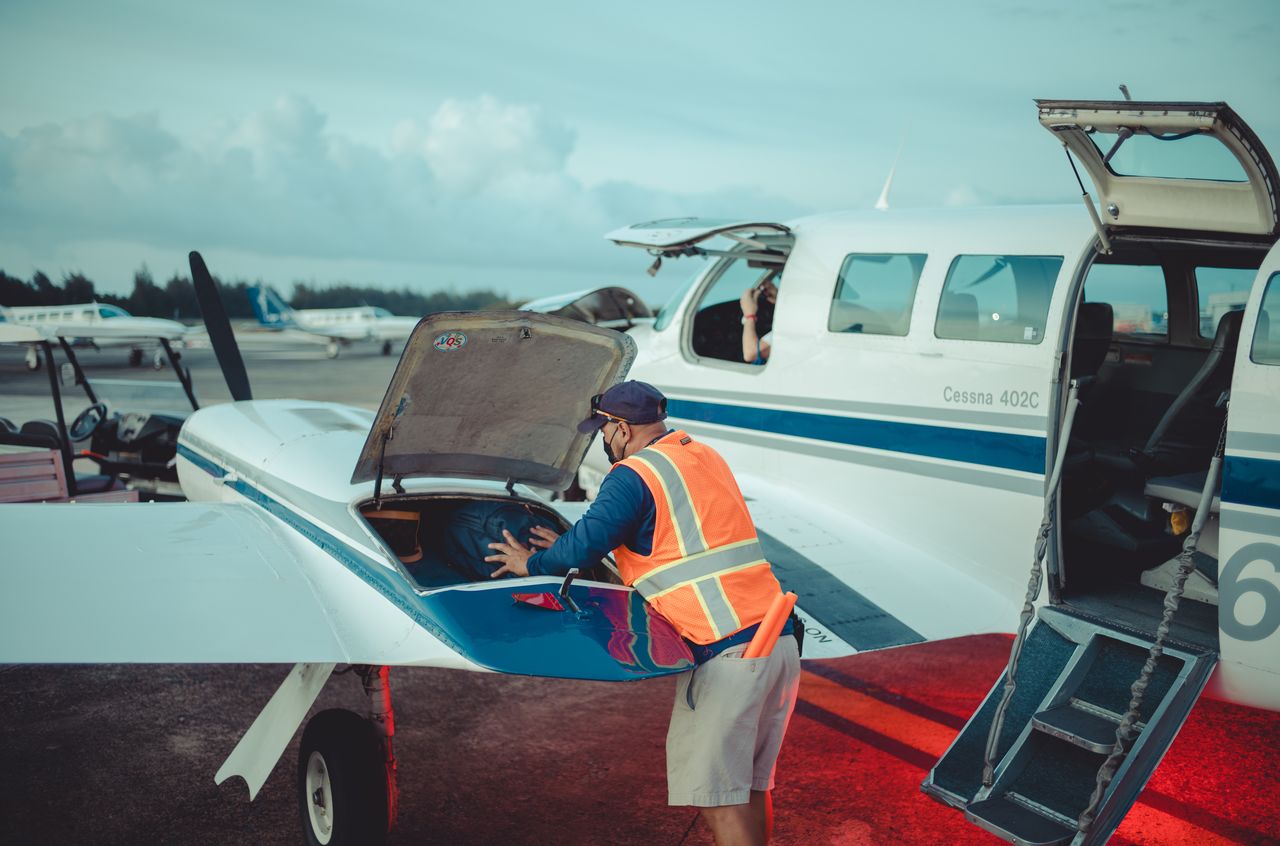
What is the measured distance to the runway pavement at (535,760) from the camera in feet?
13.2

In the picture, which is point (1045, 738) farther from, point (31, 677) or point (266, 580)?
point (31, 677)

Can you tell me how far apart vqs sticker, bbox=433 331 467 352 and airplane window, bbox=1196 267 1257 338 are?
4089 mm

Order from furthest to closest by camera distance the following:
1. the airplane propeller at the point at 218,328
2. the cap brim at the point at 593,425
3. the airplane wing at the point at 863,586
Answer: the airplane propeller at the point at 218,328, the airplane wing at the point at 863,586, the cap brim at the point at 593,425

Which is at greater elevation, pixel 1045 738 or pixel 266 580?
pixel 266 580

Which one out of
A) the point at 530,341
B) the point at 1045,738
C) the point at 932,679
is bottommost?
the point at 932,679

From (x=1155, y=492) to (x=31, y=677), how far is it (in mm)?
6459

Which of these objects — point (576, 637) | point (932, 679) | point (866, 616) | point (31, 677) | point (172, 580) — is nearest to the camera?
point (576, 637)

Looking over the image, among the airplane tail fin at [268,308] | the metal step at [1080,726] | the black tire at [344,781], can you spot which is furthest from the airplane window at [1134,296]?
the airplane tail fin at [268,308]

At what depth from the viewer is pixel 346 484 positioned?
407cm

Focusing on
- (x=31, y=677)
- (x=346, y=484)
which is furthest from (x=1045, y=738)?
(x=31, y=677)

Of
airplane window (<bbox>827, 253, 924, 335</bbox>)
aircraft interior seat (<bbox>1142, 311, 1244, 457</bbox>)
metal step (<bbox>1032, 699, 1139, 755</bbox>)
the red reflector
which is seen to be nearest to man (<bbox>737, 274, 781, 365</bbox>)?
airplane window (<bbox>827, 253, 924, 335</bbox>)

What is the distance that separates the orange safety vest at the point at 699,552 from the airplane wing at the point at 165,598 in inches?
39.7

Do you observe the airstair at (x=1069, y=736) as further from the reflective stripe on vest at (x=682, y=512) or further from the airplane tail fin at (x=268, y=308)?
the airplane tail fin at (x=268, y=308)

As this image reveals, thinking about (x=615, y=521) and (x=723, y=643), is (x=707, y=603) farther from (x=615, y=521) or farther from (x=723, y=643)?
(x=615, y=521)
